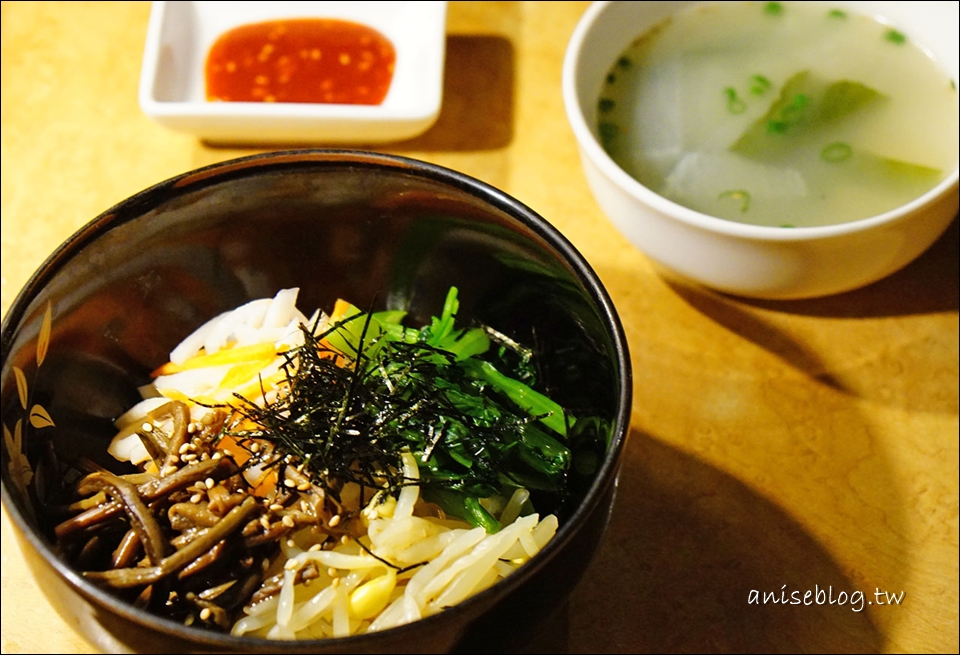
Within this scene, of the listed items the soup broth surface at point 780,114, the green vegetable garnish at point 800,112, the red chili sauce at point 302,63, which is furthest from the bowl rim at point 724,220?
the red chili sauce at point 302,63

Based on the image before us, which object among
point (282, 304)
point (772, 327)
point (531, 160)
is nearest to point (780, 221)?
point (772, 327)

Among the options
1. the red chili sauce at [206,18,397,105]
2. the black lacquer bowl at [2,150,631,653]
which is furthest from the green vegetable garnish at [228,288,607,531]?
the red chili sauce at [206,18,397,105]

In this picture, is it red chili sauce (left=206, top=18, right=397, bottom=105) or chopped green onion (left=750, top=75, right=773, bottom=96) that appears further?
red chili sauce (left=206, top=18, right=397, bottom=105)

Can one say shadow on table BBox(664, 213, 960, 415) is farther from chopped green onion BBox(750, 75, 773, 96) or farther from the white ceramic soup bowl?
chopped green onion BBox(750, 75, 773, 96)

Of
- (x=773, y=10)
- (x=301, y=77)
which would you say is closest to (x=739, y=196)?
(x=773, y=10)

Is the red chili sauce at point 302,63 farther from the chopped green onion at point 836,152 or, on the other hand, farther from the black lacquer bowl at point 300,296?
the chopped green onion at point 836,152
